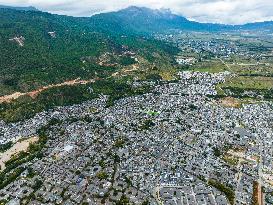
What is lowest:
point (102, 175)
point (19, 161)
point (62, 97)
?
point (62, 97)

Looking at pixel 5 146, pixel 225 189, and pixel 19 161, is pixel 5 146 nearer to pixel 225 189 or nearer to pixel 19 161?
pixel 19 161

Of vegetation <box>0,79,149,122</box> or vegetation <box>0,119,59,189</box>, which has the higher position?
vegetation <box>0,119,59,189</box>

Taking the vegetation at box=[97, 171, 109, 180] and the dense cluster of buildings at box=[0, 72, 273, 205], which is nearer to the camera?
the dense cluster of buildings at box=[0, 72, 273, 205]

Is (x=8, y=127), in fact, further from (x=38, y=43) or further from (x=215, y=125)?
(x=38, y=43)

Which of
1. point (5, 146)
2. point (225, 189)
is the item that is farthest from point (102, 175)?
point (5, 146)

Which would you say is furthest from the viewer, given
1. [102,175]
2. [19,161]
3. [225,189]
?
[19,161]

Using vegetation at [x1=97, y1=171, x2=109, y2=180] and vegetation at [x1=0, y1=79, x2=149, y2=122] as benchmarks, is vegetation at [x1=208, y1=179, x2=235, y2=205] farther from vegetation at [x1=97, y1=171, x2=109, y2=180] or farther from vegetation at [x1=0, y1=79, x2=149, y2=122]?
vegetation at [x1=0, y1=79, x2=149, y2=122]

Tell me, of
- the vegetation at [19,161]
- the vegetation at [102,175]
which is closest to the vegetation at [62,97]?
the vegetation at [19,161]

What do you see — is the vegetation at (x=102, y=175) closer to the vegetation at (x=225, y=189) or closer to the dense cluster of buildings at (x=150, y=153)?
the dense cluster of buildings at (x=150, y=153)

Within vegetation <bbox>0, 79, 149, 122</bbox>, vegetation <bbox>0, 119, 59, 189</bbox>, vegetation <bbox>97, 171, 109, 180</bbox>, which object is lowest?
vegetation <bbox>0, 79, 149, 122</bbox>

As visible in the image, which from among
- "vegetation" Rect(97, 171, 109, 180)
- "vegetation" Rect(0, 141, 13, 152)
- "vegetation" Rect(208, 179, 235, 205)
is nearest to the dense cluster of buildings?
"vegetation" Rect(97, 171, 109, 180)

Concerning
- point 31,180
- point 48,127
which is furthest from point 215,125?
point 31,180
